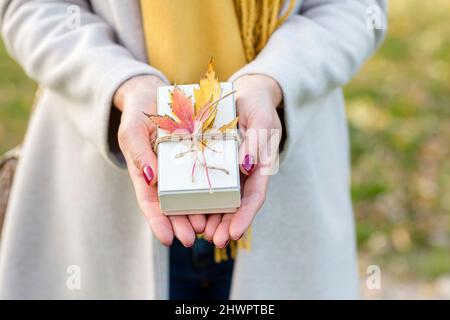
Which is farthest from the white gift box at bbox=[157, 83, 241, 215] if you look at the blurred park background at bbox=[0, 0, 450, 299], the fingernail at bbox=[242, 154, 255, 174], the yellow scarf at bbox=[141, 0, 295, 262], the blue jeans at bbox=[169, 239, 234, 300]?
the blurred park background at bbox=[0, 0, 450, 299]

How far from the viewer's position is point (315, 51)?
4.56 ft

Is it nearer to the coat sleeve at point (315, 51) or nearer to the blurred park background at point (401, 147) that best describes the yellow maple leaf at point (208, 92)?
the coat sleeve at point (315, 51)

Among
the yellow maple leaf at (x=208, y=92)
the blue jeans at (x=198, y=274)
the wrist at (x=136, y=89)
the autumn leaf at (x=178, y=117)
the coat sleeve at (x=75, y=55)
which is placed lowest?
the blue jeans at (x=198, y=274)

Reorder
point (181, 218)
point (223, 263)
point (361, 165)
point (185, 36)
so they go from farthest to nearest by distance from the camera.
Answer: point (361, 165)
point (223, 263)
point (185, 36)
point (181, 218)

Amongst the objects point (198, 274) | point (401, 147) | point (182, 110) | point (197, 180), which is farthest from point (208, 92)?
point (401, 147)

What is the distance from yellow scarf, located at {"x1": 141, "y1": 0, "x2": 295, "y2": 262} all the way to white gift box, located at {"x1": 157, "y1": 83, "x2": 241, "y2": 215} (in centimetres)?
25

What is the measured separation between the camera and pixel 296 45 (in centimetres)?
138

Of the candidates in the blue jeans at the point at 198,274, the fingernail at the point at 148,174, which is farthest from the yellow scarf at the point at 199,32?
the blue jeans at the point at 198,274

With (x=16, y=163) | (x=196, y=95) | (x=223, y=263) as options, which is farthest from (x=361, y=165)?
(x=196, y=95)

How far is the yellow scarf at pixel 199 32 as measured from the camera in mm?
1362

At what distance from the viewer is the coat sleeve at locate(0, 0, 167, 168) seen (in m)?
1.30
